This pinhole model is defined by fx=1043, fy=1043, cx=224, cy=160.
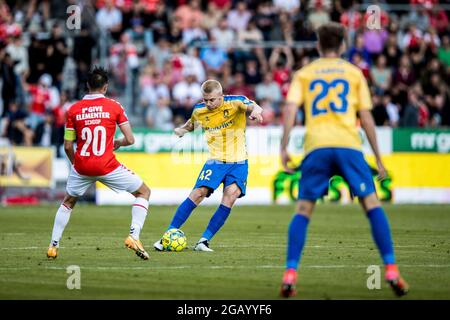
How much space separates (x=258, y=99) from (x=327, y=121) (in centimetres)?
1981

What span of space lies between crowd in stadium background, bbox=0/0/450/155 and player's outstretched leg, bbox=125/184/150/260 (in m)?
13.8

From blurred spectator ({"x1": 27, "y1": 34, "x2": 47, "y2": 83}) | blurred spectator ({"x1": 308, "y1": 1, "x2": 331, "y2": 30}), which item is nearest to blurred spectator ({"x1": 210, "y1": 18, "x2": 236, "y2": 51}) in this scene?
blurred spectator ({"x1": 308, "y1": 1, "x2": 331, "y2": 30})

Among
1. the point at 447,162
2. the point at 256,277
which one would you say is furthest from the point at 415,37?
the point at 256,277

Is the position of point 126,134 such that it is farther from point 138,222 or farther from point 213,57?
point 213,57

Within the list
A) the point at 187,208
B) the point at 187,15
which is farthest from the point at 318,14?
the point at 187,208

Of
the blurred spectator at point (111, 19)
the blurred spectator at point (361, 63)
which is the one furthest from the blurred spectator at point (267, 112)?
the blurred spectator at point (111, 19)

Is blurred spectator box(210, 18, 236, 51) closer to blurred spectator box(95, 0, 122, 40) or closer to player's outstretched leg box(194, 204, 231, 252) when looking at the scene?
blurred spectator box(95, 0, 122, 40)

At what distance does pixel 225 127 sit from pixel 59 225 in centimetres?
289

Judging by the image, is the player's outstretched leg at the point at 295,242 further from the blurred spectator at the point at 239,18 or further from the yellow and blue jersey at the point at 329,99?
the blurred spectator at the point at 239,18

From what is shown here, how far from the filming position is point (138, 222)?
1362 cm

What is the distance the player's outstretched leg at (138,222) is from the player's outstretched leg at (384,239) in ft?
13.1

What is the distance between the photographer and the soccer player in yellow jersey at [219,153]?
1466cm
